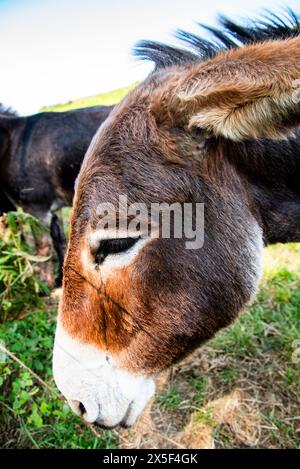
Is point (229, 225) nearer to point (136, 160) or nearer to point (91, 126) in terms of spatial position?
point (136, 160)

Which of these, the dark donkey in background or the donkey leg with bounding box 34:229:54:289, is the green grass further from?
the donkey leg with bounding box 34:229:54:289

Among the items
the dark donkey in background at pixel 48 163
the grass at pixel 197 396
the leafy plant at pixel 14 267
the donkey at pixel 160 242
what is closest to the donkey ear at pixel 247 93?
the donkey at pixel 160 242

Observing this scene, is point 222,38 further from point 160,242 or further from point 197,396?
point 197,396

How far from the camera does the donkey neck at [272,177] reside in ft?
5.73

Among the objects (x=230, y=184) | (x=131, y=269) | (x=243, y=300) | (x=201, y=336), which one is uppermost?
(x=230, y=184)

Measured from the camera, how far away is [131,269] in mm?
1651

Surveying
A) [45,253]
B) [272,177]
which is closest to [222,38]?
[272,177]

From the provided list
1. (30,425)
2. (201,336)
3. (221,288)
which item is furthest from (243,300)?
(30,425)

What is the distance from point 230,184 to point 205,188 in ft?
0.44

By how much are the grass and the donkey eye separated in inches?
45.7

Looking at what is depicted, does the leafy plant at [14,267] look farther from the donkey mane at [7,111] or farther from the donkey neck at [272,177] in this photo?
the donkey mane at [7,111]

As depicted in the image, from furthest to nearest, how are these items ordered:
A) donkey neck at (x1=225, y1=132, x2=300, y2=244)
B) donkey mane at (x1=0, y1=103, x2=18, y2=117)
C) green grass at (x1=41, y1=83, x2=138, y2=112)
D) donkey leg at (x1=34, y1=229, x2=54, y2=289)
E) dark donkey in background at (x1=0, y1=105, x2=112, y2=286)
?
green grass at (x1=41, y1=83, x2=138, y2=112)
donkey mane at (x1=0, y1=103, x2=18, y2=117)
dark donkey in background at (x1=0, y1=105, x2=112, y2=286)
donkey leg at (x1=34, y1=229, x2=54, y2=289)
donkey neck at (x1=225, y1=132, x2=300, y2=244)

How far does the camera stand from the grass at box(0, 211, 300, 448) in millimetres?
2742

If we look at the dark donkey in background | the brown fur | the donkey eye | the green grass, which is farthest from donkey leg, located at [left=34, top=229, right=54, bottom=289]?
the green grass
